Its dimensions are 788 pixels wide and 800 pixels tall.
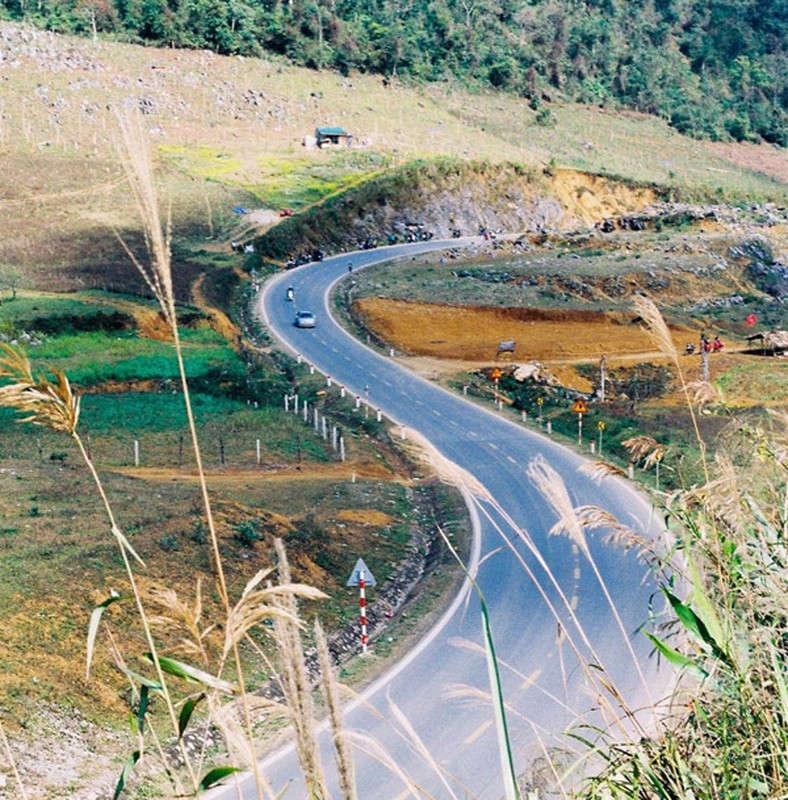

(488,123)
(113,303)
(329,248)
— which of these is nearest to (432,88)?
(488,123)

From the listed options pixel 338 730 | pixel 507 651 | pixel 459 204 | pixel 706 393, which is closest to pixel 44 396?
pixel 338 730

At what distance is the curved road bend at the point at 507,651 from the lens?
11.8m

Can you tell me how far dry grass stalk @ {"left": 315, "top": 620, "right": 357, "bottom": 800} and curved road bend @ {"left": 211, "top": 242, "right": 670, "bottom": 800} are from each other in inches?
10.5

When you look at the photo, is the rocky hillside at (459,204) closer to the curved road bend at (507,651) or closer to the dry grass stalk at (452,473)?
the curved road bend at (507,651)

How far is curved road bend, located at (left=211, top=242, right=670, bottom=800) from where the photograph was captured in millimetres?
11797

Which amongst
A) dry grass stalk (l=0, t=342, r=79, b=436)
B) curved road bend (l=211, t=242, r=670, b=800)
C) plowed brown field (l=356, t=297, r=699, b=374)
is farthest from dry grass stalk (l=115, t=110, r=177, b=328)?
plowed brown field (l=356, t=297, r=699, b=374)

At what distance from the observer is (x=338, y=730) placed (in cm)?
279

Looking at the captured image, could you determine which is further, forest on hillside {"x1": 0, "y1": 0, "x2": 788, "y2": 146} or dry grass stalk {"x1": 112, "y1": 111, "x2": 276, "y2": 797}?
forest on hillside {"x1": 0, "y1": 0, "x2": 788, "y2": 146}

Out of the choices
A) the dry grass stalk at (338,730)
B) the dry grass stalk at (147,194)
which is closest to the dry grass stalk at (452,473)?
the dry grass stalk at (338,730)

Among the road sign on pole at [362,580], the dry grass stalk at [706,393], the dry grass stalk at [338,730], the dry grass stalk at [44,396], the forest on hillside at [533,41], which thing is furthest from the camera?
the forest on hillside at [533,41]

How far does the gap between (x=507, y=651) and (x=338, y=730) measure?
14.9m

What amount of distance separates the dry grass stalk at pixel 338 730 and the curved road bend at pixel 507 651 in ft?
0.87

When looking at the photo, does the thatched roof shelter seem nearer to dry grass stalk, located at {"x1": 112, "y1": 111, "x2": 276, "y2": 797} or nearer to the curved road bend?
the curved road bend

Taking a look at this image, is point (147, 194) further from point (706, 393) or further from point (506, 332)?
point (506, 332)
